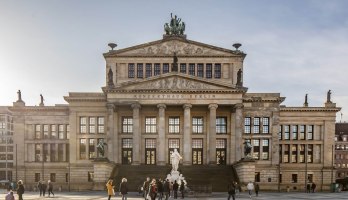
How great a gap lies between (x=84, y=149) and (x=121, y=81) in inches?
502

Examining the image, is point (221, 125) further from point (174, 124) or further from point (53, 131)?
point (53, 131)

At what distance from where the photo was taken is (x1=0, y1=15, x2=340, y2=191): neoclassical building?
6094cm

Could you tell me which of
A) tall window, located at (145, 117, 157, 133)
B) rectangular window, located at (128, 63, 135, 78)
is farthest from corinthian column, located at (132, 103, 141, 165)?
rectangular window, located at (128, 63, 135, 78)

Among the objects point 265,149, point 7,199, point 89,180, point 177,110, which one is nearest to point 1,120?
point 89,180

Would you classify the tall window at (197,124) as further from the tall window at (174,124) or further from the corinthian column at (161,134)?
the corinthian column at (161,134)

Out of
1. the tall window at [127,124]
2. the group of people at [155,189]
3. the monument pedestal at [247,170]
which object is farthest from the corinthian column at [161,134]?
the group of people at [155,189]

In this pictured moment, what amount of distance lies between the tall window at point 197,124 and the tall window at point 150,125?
616 cm

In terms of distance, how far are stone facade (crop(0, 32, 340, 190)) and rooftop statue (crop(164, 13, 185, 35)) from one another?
2340 mm

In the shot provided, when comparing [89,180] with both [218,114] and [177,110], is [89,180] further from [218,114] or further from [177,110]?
[218,114]

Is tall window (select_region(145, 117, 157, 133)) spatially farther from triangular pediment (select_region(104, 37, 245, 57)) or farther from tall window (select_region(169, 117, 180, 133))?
triangular pediment (select_region(104, 37, 245, 57))

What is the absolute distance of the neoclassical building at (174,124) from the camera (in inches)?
2399

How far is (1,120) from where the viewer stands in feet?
372

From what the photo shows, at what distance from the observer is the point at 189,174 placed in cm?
5656

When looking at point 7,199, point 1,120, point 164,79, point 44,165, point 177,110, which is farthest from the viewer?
point 1,120
